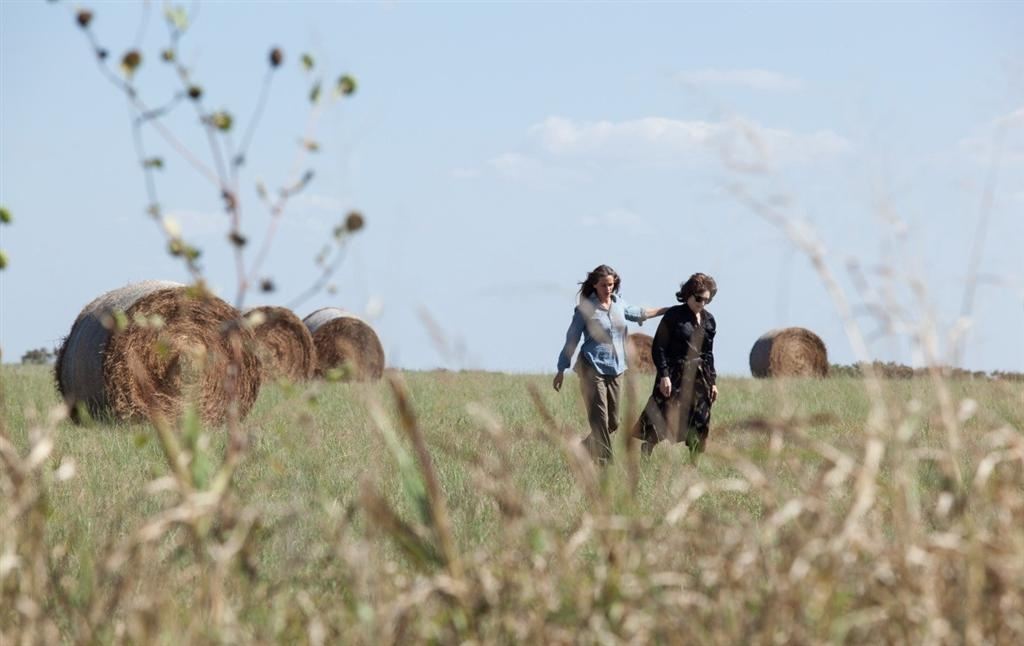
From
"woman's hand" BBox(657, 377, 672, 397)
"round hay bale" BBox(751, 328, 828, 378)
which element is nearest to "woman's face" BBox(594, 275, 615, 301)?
"woman's hand" BBox(657, 377, 672, 397)

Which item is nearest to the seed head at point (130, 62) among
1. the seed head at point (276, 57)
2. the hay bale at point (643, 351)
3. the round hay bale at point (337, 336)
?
the seed head at point (276, 57)

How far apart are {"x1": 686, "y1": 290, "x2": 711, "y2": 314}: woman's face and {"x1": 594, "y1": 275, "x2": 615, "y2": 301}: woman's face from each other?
70 centimetres

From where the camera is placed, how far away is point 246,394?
588 inches

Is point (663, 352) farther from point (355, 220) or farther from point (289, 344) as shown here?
point (289, 344)

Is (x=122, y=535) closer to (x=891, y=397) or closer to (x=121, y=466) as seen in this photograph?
(x=121, y=466)

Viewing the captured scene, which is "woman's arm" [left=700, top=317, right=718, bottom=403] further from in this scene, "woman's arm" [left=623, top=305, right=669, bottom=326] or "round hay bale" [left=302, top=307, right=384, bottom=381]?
"round hay bale" [left=302, top=307, right=384, bottom=381]

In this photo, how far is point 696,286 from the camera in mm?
11617

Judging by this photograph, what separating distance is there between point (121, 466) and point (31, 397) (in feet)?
27.7

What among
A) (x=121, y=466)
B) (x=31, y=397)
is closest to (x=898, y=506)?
(x=121, y=466)

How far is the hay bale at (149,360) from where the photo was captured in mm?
14497

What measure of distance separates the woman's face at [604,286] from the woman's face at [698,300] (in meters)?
0.70

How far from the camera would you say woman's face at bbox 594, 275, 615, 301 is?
11.8 metres

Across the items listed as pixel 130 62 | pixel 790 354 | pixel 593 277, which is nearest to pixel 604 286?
pixel 593 277

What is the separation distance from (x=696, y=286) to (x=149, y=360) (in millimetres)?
6645
